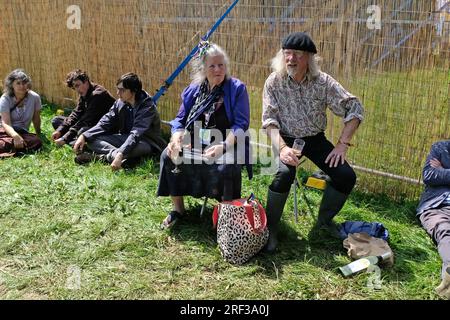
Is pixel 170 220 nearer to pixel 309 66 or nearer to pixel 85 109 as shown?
pixel 309 66

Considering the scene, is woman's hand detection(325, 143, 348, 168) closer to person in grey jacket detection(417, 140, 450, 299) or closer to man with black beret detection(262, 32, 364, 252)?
man with black beret detection(262, 32, 364, 252)

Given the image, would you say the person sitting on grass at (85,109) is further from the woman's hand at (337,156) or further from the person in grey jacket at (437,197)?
the person in grey jacket at (437,197)

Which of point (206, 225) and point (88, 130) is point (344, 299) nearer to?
point (206, 225)

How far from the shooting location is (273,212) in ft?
10.8

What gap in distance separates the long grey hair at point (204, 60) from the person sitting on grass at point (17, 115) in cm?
262

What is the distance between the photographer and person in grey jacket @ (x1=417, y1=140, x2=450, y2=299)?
121 inches

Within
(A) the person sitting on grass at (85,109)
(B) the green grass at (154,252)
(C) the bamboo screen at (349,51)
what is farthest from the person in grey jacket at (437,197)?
(A) the person sitting on grass at (85,109)

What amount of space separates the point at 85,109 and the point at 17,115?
82 centimetres

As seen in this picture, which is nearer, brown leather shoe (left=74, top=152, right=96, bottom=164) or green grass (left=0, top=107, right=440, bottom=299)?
green grass (left=0, top=107, right=440, bottom=299)

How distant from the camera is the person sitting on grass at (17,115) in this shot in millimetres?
5164

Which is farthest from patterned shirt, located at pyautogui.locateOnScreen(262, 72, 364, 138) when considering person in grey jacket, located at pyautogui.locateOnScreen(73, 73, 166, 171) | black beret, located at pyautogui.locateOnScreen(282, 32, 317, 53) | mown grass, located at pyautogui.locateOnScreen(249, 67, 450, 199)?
person in grey jacket, located at pyautogui.locateOnScreen(73, 73, 166, 171)

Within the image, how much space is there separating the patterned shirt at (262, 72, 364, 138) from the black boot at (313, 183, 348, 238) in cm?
46
